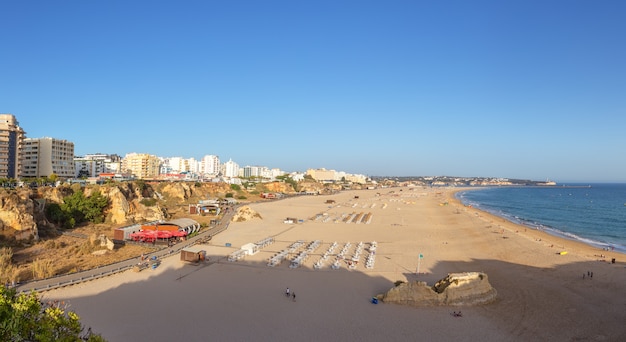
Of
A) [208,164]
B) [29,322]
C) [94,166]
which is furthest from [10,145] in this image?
[208,164]

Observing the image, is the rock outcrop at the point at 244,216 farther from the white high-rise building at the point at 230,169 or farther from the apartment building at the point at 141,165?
the white high-rise building at the point at 230,169

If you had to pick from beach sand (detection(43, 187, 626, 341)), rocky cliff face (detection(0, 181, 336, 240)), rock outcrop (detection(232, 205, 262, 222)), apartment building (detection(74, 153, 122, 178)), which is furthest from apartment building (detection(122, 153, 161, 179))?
beach sand (detection(43, 187, 626, 341))

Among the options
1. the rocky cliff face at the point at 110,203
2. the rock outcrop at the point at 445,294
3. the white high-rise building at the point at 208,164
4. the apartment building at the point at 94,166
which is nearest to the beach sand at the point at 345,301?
the rock outcrop at the point at 445,294

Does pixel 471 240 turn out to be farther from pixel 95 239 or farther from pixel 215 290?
pixel 95 239

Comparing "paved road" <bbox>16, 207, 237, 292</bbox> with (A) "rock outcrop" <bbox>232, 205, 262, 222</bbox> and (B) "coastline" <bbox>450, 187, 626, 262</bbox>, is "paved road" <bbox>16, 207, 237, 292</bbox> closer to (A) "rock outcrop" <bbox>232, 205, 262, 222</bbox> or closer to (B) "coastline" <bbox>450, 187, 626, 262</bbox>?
(A) "rock outcrop" <bbox>232, 205, 262, 222</bbox>

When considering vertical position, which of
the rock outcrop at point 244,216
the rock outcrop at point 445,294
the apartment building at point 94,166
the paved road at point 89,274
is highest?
the apartment building at point 94,166

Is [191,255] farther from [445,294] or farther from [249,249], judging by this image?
Answer: [445,294]
